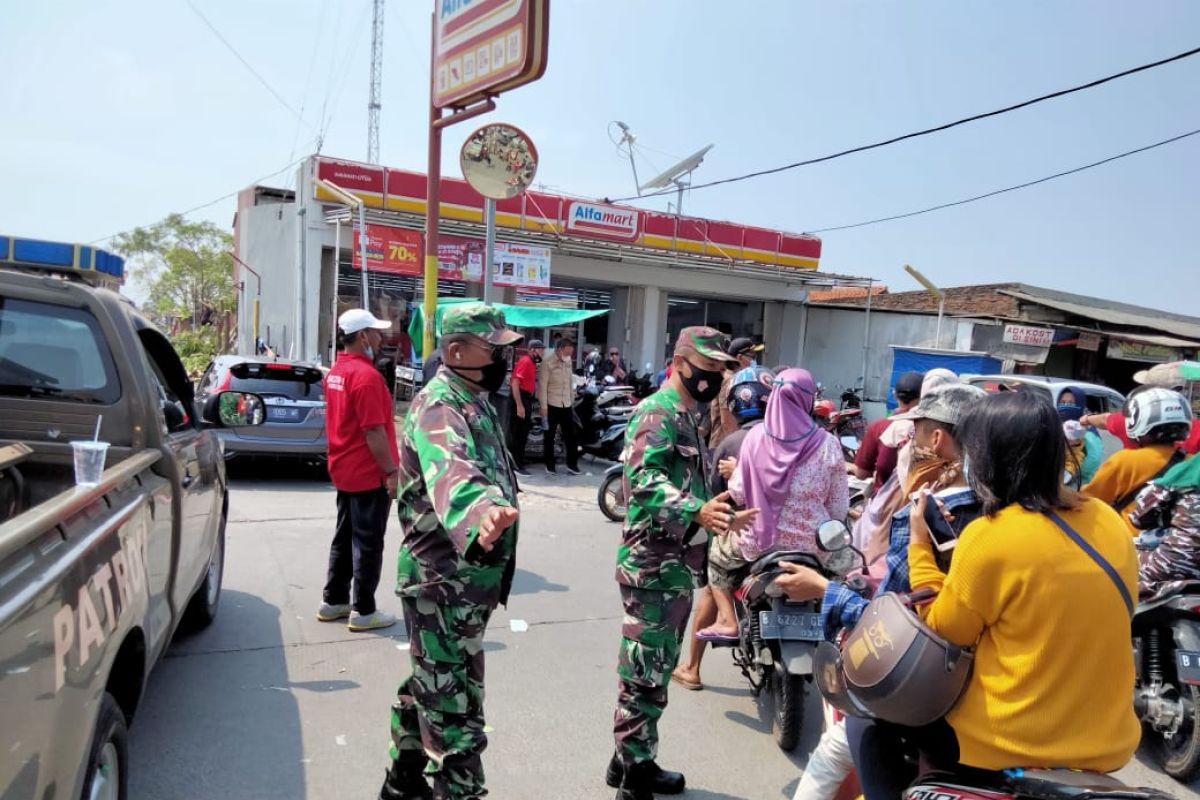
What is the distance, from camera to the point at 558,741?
3.65 m

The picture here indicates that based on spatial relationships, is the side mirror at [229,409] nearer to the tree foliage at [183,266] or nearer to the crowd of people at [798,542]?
the crowd of people at [798,542]

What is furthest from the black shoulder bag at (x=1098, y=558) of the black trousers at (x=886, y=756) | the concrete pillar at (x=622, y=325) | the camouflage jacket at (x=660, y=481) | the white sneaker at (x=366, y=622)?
the concrete pillar at (x=622, y=325)

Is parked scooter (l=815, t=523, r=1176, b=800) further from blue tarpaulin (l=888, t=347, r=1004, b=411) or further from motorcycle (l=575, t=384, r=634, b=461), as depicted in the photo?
blue tarpaulin (l=888, t=347, r=1004, b=411)

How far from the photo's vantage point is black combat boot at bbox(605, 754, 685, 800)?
10.1ft

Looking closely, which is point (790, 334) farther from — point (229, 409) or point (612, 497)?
point (229, 409)

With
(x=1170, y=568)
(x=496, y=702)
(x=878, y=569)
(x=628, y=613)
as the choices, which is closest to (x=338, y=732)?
(x=496, y=702)

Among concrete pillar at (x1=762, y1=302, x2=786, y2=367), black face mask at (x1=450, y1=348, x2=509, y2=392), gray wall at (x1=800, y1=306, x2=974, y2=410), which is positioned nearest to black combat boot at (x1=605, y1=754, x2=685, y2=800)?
black face mask at (x1=450, y1=348, x2=509, y2=392)

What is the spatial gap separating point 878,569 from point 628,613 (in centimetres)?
114

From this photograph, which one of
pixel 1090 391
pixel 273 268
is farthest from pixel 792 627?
pixel 273 268

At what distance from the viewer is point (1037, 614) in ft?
5.71

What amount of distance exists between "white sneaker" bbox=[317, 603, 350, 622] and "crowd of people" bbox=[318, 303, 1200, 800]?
16 millimetres

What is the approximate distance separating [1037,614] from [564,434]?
30.3ft

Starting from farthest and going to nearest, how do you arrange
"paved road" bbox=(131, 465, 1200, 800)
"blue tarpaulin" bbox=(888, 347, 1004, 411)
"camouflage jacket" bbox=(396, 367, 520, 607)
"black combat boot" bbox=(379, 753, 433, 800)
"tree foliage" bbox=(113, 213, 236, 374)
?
"tree foliage" bbox=(113, 213, 236, 374), "blue tarpaulin" bbox=(888, 347, 1004, 411), "paved road" bbox=(131, 465, 1200, 800), "black combat boot" bbox=(379, 753, 433, 800), "camouflage jacket" bbox=(396, 367, 520, 607)

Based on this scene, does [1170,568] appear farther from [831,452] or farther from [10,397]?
[10,397]
